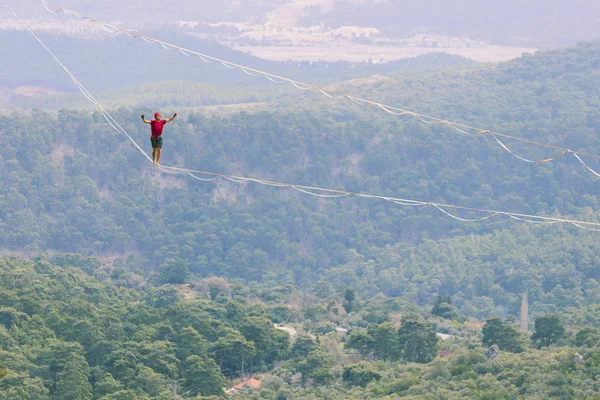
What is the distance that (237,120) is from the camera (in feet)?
405

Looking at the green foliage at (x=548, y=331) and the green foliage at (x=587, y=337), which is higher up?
the green foliage at (x=587, y=337)

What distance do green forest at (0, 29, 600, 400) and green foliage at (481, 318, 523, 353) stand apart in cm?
9

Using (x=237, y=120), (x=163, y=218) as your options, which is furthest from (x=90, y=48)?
(x=163, y=218)

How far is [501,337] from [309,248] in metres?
52.4

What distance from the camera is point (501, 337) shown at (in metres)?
60.8

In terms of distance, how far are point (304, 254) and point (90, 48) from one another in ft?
311

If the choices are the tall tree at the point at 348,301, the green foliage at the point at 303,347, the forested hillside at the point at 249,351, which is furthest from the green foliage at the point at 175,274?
the green foliage at the point at 303,347

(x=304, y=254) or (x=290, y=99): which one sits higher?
(x=290, y=99)

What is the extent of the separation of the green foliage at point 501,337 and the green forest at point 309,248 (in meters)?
0.09

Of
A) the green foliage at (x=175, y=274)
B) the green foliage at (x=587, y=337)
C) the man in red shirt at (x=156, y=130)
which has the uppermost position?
the man in red shirt at (x=156, y=130)

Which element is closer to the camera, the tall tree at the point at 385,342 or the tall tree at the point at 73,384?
the tall tree at the point at 73,384

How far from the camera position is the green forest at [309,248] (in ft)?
186

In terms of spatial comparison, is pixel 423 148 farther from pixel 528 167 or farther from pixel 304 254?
pixel 304 254

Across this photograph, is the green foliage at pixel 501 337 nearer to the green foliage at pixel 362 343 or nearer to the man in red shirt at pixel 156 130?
the green foliage at pixel 362 343
